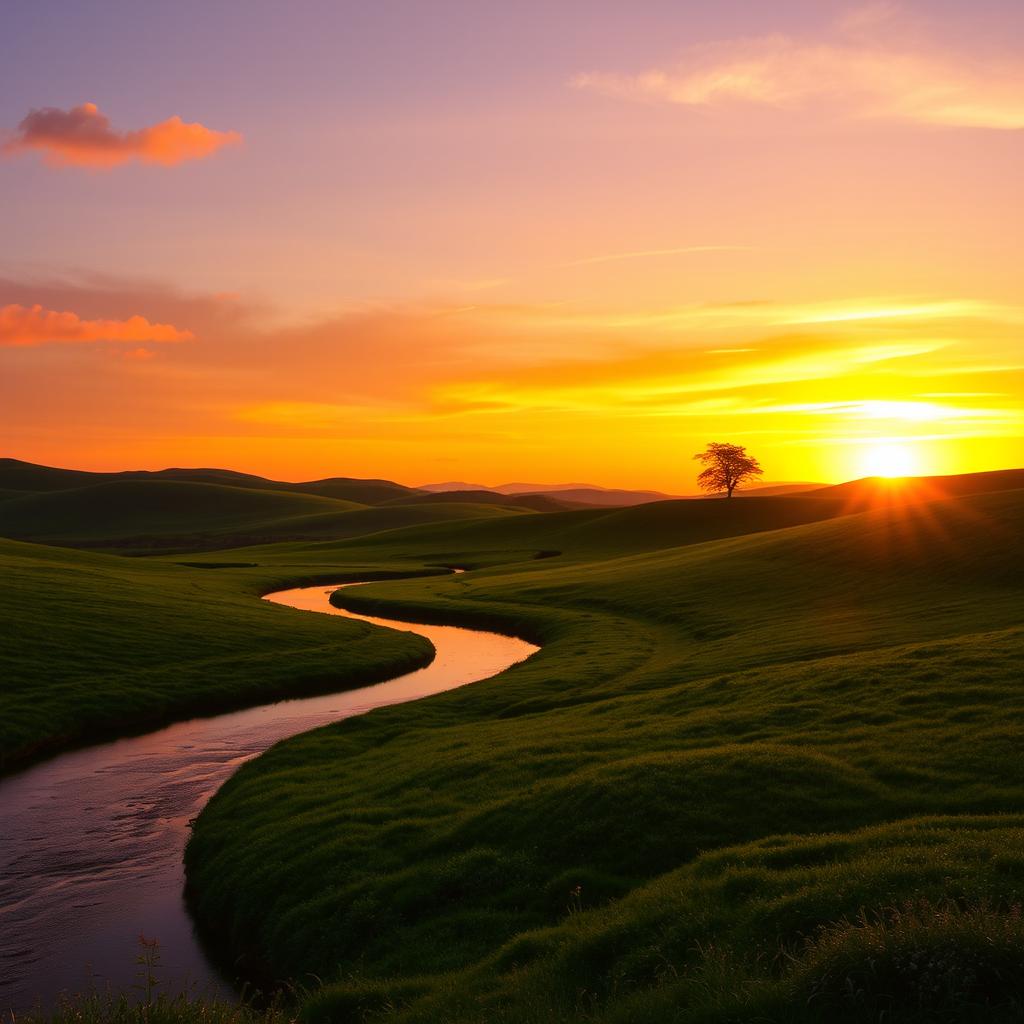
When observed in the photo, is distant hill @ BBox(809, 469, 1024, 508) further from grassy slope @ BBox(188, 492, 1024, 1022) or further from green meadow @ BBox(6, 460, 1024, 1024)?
grassy slope @ BBox(188, 492, 1024, 1022)

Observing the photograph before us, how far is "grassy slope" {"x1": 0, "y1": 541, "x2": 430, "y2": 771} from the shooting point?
39.7 metres

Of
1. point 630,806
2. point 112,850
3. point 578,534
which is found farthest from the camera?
point 578,534

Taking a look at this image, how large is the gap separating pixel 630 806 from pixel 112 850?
621 inches

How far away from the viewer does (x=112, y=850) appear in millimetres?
25281

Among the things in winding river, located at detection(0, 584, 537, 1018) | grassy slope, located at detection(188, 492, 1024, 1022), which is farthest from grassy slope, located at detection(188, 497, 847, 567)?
grassy slope, located at detection(188, 492, 1024, 1022)

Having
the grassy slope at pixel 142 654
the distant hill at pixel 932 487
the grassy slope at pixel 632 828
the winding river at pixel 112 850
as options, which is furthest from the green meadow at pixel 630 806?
the distant hill at pixel 932 487

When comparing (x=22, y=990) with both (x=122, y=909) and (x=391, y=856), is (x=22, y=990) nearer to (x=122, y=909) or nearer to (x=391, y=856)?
(x=122, y=909)

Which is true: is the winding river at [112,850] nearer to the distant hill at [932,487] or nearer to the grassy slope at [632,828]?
the grassy slope at [632,828]

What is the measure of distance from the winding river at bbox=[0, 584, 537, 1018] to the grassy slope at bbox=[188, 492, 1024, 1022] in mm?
1333

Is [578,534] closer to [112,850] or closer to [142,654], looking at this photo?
[142,654]

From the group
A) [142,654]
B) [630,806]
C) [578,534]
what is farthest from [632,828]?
[578,534]

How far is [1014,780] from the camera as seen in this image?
19922 mm

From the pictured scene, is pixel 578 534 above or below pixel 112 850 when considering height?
above

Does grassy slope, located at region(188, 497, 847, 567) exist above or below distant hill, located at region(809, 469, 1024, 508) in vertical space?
below
